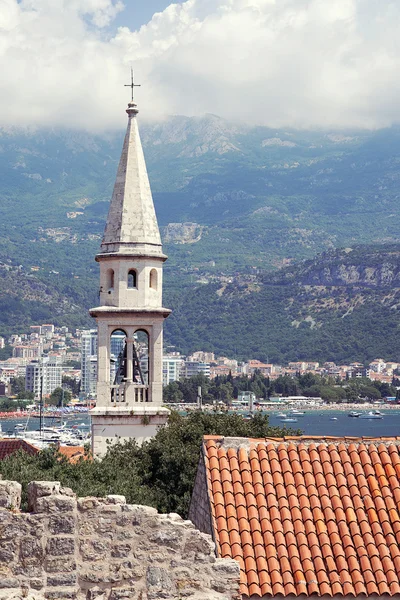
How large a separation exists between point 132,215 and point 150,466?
21.5ft

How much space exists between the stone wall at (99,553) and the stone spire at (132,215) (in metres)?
20.3

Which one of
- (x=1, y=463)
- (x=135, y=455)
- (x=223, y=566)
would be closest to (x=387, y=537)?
(x=223, y=566)

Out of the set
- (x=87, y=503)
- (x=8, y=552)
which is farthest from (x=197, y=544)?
(x=8, y=552)

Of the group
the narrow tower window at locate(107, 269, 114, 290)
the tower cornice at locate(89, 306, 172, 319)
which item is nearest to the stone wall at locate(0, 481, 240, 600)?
the tower cornice at locate(89, 306, 172, 319)

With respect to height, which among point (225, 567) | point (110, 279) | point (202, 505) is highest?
point (110, 279)

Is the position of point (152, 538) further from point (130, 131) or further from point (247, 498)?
point (130, 131)

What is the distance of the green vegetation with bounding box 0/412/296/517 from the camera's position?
18038mm

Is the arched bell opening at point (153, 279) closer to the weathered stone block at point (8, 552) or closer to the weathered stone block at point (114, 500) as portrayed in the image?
the weathered stone block at point (114, 500)

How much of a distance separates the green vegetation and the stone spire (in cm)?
383

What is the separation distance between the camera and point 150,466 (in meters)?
23.9

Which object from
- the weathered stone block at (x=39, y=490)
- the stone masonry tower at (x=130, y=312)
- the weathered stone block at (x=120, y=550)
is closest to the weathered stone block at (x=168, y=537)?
the weathered stone block at (x=120, y=550)

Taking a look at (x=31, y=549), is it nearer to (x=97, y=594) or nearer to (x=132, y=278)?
(x=97, y=594)

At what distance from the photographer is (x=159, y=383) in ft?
91.7

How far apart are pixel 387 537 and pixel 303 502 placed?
33.4 inches
